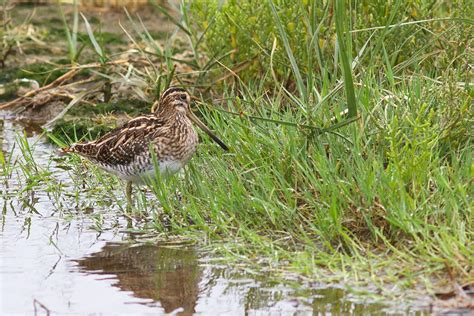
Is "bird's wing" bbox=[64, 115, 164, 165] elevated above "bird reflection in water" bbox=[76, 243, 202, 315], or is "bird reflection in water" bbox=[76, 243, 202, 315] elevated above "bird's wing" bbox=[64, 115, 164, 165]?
"bird's wing" bbox=[64, 115, 164, 165]

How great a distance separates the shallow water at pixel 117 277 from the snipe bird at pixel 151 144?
0.32 meters

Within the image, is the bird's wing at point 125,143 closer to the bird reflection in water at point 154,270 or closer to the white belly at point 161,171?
the white belly at point 161,171

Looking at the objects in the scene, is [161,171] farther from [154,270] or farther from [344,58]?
[344,58]

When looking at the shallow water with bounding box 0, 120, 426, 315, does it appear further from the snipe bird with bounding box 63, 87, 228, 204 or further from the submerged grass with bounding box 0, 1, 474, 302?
the snipe bird with bounding box 63, 87, 228, 204

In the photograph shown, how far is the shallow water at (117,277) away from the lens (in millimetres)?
5074

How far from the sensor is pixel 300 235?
5855 millimetres

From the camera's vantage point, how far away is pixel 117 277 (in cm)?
565

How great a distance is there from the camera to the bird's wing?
6.82m

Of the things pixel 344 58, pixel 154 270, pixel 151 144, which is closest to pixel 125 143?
pixel 151 144

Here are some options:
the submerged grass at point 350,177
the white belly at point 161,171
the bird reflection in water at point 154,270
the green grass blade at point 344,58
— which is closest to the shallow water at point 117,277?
the bird reflection in water at point 154,270

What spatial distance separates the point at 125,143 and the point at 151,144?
9.5 inches

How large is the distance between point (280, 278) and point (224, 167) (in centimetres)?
135

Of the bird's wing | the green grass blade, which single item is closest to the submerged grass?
the green grass blade

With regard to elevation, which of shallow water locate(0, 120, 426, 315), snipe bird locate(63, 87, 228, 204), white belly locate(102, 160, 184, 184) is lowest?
shallow water locate(0, 120, 426, 315)
